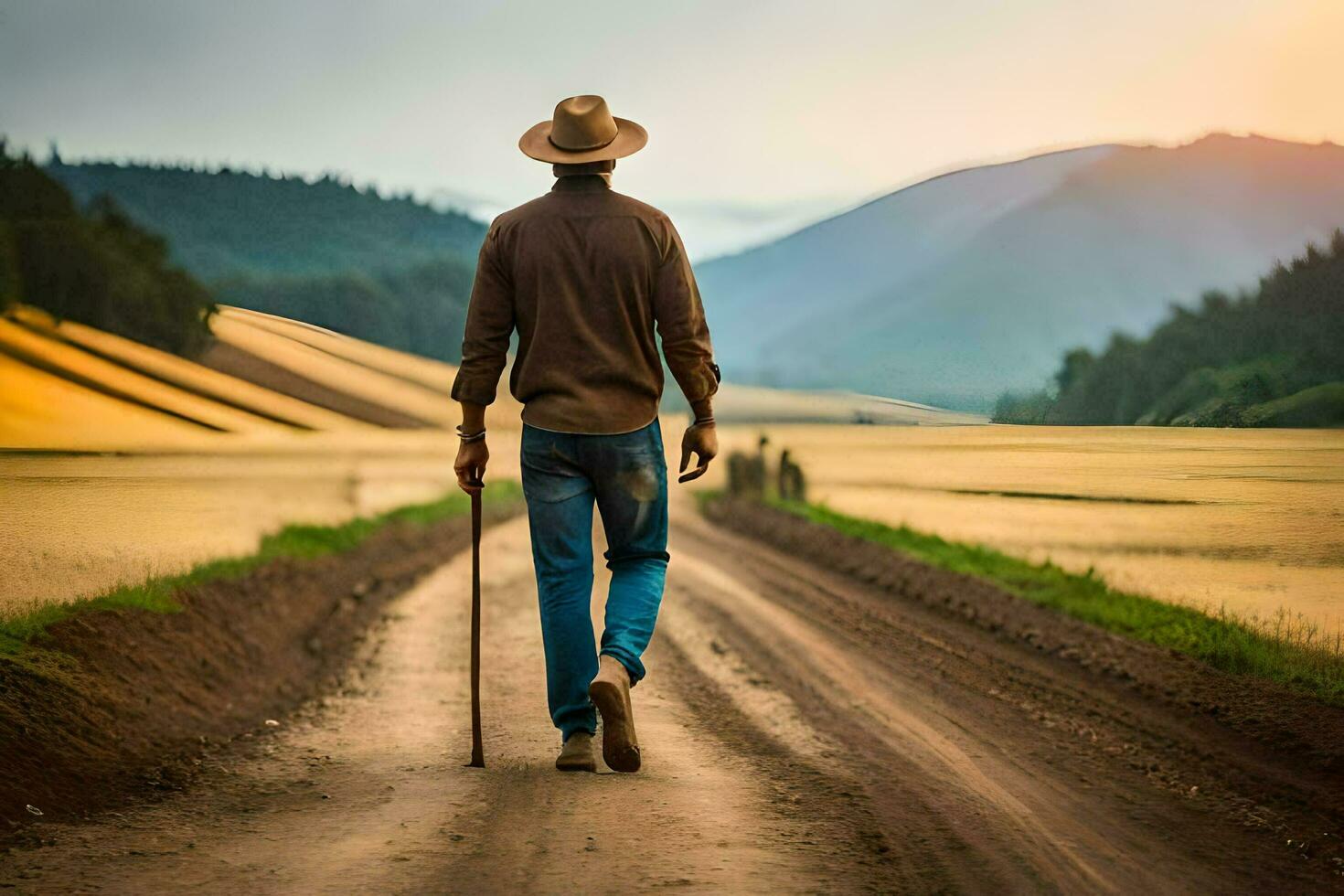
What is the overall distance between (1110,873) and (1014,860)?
0.27 m

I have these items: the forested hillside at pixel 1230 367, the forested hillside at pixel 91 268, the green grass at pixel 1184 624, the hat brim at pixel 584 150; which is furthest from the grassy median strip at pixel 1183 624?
the forested hillside at pixel 91 268

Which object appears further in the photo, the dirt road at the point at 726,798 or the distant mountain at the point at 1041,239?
the distant mountain at the point at 1041,239

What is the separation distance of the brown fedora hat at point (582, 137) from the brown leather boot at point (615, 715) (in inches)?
72.0

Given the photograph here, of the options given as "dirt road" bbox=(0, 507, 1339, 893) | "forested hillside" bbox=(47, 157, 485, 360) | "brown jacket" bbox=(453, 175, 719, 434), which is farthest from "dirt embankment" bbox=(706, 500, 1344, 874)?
"forested hillside" bbox=(47, 157, 485, 360)

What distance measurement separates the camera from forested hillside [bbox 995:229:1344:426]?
25.2ft

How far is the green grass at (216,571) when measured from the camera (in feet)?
18.9

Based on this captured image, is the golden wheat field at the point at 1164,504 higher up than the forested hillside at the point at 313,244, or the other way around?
the forested hillside at the point at 313,244

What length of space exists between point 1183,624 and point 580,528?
16.5 feet

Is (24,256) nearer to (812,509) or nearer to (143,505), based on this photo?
(143,505)

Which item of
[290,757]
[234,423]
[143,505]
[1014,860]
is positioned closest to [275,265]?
[234,423]

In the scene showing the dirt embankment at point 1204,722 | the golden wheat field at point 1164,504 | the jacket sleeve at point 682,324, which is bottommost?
the dirt embankment at point 1204,722

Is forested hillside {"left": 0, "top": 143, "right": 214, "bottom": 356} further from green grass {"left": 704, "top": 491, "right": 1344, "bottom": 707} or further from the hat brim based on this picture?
green grass {"left": 704, "top": 491, "right": 1344, "bottom": 707}

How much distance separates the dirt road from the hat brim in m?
2.23

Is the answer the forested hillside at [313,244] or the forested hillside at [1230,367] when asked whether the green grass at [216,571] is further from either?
the forested hillside at [1230,367]
